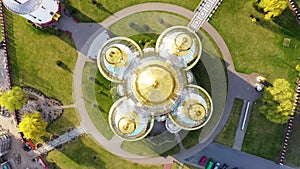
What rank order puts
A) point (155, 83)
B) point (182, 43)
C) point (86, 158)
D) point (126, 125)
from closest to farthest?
point (155, 83) → point (126, 125) → point (182, 43) → point (86, 158)

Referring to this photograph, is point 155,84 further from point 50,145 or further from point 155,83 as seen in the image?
point 50,145

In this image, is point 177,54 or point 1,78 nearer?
point 177,54

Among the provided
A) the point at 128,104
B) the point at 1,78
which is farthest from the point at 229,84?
the point at 1,78

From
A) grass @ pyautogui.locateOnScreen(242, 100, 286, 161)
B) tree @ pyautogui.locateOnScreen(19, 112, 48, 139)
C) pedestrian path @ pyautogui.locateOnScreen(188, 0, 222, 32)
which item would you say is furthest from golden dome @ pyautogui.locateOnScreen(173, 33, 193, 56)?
tree @ pyautogui.locateOnScreen(19, 112, 48, 139)

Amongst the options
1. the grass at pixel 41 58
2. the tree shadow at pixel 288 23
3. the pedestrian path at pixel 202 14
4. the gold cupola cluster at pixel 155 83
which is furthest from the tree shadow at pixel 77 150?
the tree shadow at pixel 288 23

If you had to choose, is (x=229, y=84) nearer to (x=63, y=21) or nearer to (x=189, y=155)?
(x=189, y=155)

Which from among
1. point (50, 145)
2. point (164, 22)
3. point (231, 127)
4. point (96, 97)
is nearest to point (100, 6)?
point (164, 22)

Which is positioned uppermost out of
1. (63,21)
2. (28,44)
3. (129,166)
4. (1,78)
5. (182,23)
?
(182,23)
